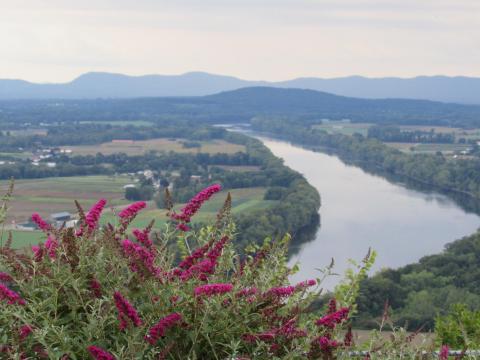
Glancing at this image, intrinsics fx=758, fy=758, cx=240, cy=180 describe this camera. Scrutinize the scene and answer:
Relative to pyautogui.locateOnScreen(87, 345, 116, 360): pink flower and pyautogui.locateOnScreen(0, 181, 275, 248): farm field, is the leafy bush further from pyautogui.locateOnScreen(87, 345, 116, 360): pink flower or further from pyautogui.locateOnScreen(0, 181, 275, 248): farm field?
pyautogui.locateOnScreen(0, 181, 275, 248): farm field

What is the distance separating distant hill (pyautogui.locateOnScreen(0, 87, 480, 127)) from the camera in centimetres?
9906

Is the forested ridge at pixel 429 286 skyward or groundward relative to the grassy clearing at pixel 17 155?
skyward

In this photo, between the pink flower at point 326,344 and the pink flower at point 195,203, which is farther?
the pink flower at point 195,203

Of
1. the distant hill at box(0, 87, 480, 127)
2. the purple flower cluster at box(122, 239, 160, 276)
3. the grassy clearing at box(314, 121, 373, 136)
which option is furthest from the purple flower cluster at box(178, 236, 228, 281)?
the distant hill at box(0, 87, 480, 127)

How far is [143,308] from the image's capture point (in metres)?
2.00

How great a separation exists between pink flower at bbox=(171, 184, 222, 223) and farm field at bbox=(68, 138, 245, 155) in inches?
2236

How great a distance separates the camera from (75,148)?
210 feet

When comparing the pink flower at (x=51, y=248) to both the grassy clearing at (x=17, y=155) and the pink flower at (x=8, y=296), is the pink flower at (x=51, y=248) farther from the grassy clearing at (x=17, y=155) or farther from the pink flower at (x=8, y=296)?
the grassy clearing at (x=17, y=155)

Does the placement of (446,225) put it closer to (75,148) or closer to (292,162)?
(292,162)

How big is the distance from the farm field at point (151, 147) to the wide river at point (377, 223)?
1558 centimetres

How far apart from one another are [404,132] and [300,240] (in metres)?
56.5

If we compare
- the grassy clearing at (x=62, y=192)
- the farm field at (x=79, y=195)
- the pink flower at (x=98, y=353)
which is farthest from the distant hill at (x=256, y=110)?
the pink flower at (x=98, y=353)

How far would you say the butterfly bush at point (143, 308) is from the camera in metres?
1.87

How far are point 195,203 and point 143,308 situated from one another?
39 centimetres
